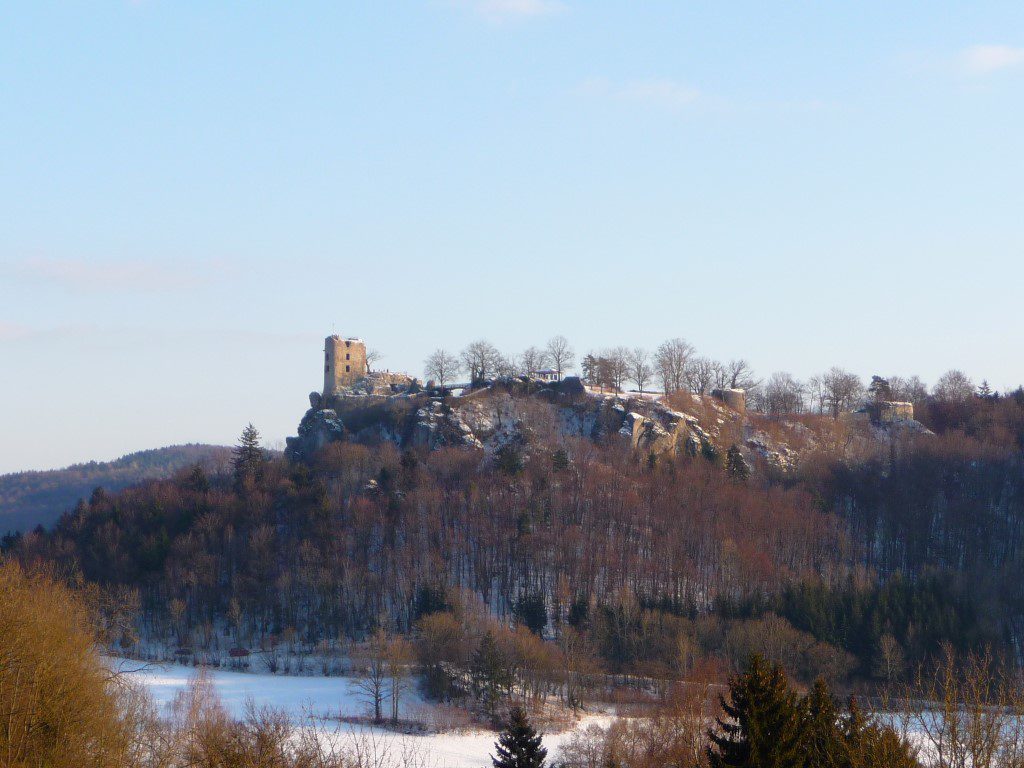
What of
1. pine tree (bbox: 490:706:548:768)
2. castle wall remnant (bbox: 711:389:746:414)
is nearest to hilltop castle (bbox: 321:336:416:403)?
castle wall remnant (bbox: 711:389:746:414)

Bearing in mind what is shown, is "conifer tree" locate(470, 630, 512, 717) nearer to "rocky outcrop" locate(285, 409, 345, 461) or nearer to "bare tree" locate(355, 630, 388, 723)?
"bare tree" locate(355, 630, 388, 723)

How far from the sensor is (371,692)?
5631 cm

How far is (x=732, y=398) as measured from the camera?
107 metres

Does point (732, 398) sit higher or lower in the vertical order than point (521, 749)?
higher

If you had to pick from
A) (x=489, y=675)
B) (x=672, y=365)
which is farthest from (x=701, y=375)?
(x=489, y=675)

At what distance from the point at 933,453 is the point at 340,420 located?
50285 mm

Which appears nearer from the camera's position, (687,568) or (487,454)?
(687,568)

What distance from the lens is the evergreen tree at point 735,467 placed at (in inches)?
3642

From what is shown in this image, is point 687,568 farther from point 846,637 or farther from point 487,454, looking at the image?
point 487,454

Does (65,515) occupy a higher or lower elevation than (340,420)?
lower

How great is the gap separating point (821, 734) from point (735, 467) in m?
64.7

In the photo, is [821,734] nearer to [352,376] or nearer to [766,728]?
[766,728]

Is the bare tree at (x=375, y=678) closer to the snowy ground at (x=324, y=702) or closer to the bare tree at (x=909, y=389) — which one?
the snowy ground at (x=324, y=702)

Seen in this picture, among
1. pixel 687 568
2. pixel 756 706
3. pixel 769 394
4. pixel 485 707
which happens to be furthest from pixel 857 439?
pixel 756 706
